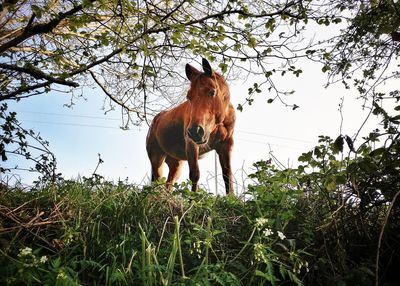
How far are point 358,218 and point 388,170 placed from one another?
2.02ft

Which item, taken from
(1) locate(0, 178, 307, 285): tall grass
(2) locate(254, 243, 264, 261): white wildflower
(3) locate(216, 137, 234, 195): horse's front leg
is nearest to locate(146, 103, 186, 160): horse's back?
(3) locate(216, 137, 234, 195): horse's front leg

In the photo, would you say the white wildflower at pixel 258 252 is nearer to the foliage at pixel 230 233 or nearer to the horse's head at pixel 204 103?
the foliage at pixel 230 233

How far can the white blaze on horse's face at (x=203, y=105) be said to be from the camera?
672 centimetres

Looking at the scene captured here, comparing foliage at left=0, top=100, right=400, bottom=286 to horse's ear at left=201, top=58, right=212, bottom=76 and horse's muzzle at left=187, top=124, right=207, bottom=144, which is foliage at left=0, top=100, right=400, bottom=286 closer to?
horse's muzzle at left=187, top=124, right=207, bottom=144

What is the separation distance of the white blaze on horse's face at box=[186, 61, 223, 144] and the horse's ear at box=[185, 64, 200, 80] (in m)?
0.13

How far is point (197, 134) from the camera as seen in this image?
677 cm

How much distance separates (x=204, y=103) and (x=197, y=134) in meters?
0.52

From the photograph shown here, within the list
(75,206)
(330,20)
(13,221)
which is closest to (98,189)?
(75,206)

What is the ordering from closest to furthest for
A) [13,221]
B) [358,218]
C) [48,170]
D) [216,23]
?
[358,218] → [13,221] → [216,23] → [48,170]

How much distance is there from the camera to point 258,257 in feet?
9.15

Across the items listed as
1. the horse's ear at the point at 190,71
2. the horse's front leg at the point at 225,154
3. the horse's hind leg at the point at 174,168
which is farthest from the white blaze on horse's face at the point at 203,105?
the horse's hind leg at the point at 174,168

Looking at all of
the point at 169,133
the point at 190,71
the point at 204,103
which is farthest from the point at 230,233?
the point at 169,133

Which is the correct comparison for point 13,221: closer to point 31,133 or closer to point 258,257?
point 258,257

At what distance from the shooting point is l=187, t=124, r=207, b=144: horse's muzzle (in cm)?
673
